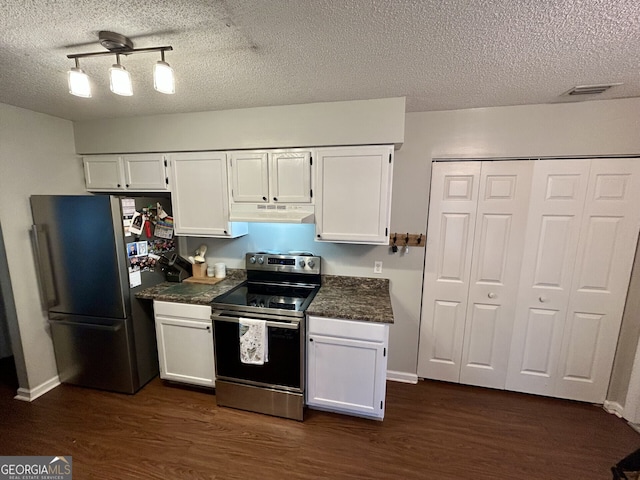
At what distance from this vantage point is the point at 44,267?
2225 mm

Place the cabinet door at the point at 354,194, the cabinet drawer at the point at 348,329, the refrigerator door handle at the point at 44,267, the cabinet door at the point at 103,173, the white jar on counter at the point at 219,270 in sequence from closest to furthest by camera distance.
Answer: the cabinet drawer at the point at 348,329 → the cabinet door at the point at 354,194 → the refrigerator door handle at the point at 44,267 → the cabinet door at the point at 103,173 → the white jar on counter at the point at 219,270

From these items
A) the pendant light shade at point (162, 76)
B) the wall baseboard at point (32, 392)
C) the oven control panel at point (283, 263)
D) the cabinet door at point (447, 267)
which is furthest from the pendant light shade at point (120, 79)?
the wall baseboard at point (32, 392)

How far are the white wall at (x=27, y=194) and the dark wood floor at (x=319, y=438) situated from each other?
38cm

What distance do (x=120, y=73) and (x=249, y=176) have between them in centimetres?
107

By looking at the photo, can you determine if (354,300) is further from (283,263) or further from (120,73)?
(120,73)

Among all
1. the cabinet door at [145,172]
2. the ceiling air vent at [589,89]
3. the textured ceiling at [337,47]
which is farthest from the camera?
the cabinet door at [145,172]

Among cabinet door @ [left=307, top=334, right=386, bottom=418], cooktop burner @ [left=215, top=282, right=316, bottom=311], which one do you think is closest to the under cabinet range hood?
cooktop burner @ [left=215, top=282, right=316, bottom=311]

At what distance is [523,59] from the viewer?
135 centimetres

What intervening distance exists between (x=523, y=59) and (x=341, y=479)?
256 cm

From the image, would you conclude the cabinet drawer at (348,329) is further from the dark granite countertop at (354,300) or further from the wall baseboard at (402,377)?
the wall baseboard at (402,377)

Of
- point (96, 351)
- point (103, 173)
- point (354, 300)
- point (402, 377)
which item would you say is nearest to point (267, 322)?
point (354, 300)

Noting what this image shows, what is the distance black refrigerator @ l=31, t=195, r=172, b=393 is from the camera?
6.82ft

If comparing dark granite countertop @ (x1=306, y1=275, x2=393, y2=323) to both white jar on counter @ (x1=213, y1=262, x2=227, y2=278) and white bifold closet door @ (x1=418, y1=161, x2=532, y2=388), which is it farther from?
white jar on counter @ (x1=213, y1=262, x2=227, y2=278)

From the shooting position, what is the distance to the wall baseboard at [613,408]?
210cm
